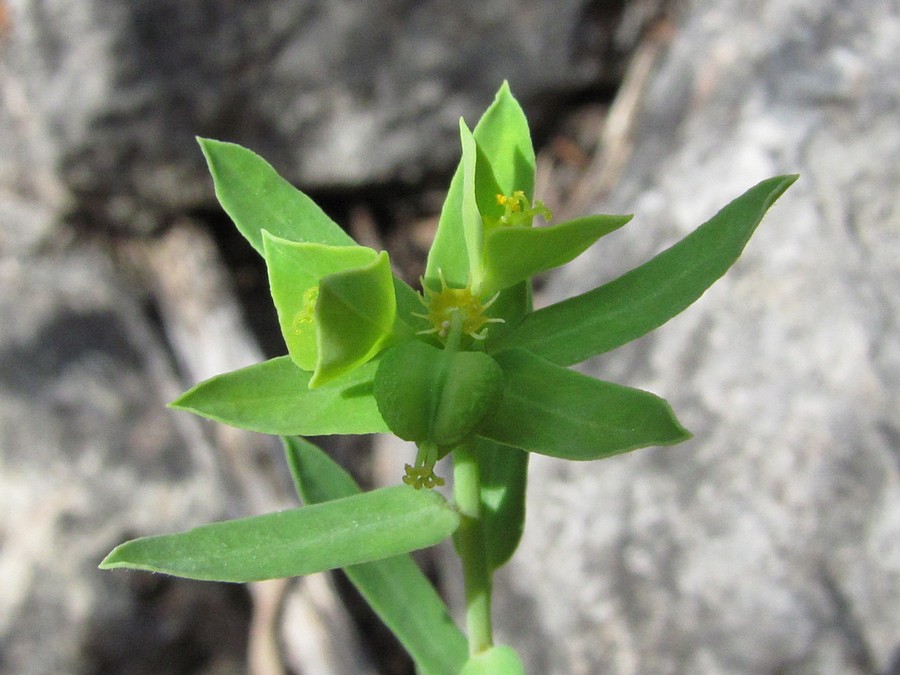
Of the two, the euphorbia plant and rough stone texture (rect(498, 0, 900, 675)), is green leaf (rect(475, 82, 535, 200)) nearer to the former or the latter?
the euphorbia plant

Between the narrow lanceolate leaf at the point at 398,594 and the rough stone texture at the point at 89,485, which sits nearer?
the narrow lanceolate leaf at the point at 398,594

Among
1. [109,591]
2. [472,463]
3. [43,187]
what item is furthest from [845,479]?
[43,187]

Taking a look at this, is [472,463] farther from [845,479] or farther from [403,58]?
[403,58]

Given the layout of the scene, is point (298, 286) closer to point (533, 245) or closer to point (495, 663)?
point (533, 245)

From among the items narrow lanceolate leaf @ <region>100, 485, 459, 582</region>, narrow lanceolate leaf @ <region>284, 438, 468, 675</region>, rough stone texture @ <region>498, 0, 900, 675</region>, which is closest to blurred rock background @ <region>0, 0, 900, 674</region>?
rough stone texture @ <region>498, 0, 900, 675</region>

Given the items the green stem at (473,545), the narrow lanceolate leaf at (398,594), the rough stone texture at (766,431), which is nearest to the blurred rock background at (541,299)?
the rough stone texture at (766,431)

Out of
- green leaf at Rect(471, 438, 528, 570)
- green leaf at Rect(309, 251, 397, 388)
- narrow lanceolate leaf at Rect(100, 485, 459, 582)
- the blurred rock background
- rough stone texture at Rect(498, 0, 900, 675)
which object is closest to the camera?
green leaf at Rect(309, 251, 397, 388)

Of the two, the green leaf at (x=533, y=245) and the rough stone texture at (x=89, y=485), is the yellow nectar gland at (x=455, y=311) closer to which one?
the green leaf at (x=533, y=245)
